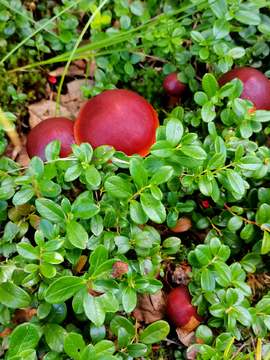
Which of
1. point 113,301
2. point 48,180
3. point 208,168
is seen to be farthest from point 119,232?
point 208,168

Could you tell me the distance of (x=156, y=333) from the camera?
74.2 inches

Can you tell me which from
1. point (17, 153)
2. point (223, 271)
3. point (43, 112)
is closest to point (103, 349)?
point (223, 271)

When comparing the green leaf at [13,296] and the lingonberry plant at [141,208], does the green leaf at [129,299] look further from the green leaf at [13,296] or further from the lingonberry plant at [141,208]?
the green leaf at [13,296]

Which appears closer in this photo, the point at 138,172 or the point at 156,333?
the point at 138,172

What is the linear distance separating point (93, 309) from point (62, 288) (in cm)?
21

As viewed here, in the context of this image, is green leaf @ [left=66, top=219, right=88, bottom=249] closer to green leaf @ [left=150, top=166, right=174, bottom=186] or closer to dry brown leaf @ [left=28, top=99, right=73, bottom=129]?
green leaf @ [left=150, top=166, right=174, bottom=186]

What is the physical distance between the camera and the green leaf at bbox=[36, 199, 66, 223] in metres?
1.66

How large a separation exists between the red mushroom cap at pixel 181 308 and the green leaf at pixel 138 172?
111 centimetres

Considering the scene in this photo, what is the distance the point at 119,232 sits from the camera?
1.93m

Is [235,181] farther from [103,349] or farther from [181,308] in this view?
[103,349]

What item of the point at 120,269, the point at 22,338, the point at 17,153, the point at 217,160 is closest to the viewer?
the point at 22,338

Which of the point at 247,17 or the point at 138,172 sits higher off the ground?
the point at 247,17

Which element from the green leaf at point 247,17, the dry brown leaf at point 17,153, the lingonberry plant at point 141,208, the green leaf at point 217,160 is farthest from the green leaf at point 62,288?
the green leaf at point 247,17

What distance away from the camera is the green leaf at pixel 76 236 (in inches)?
62.7
